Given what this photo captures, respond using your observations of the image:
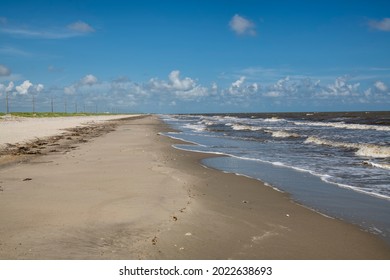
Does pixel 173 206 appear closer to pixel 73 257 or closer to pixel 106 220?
pixel 106 220

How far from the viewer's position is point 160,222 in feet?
20.5

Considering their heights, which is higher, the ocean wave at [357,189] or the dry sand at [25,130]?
the dry sand at [25,130]

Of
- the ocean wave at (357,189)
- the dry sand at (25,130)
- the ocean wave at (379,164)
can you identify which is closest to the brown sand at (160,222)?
the ocean wave at (357,189)

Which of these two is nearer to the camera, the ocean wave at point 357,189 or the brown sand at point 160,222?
the brown sand at point 160,222

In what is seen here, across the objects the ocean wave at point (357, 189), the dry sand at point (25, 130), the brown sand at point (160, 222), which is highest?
the dry sand at point (25, 130)

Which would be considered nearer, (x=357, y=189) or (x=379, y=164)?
(x=357, y=189)

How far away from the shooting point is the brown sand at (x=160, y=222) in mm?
5000

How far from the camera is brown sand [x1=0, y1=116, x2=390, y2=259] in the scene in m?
5.00

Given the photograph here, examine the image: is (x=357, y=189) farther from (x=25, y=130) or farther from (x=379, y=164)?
(x=25, y=130)

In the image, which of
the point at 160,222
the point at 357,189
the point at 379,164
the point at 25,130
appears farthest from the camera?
the point at 25,130

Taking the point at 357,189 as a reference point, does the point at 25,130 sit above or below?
above

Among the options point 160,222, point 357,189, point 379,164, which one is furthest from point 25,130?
point 357,189

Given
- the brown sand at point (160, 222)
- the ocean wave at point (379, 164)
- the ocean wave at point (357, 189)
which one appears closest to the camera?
the brown sand at point (160, 222)

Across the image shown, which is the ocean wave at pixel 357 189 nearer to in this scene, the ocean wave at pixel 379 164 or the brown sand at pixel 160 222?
the brown sand at pixel 160 222
